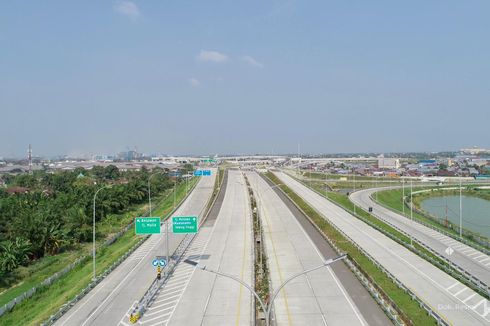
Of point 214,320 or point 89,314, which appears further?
point 89,314

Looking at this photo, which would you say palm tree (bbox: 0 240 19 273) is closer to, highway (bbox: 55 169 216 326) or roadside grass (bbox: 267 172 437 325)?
highway (bbox: 55 169 216 326)

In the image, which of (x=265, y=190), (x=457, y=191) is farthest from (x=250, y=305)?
(x=457, y=191)

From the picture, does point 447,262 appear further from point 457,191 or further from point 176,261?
point 457,191

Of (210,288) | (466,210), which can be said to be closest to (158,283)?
(210,288)

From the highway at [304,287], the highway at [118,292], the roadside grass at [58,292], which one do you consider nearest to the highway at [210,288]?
the highway at [118,292]

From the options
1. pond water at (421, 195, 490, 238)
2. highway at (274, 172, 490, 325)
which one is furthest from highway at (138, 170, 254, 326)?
pond water at (421, 195, 490, 238)

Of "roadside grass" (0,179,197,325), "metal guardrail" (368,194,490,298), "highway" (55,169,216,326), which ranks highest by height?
"metal guardrail" (368,194,490,298)
